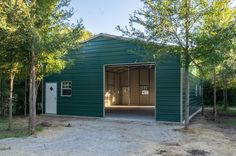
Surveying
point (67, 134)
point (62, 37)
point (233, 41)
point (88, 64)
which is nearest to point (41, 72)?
point (62, 37)

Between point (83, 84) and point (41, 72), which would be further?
point (83, 84)

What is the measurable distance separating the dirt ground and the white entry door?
472 centimetres

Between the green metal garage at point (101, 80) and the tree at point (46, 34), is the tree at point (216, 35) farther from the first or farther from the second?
the tree at point (46, 34)

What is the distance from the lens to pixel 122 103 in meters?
25.3

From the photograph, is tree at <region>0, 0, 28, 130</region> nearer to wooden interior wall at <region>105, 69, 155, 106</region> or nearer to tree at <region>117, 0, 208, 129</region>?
tree at <region>117, 0, 208, 129</region>

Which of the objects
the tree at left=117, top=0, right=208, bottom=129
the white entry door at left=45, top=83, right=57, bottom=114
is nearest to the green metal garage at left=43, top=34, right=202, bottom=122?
the white entry door at left=45, top=83, right=57, bottom=114

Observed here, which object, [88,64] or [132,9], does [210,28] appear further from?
[88,64]

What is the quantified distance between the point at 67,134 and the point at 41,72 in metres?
2.71

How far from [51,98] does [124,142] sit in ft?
27.3

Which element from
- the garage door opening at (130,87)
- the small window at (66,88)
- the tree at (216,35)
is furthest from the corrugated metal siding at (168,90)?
the garage door opening at (130,87)

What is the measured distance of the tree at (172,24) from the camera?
9.40 m

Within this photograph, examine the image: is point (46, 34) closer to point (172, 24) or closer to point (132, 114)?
point (172, 24)

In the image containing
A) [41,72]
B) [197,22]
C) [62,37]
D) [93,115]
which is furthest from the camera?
[93,115]

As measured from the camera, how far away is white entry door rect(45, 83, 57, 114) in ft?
48.9
